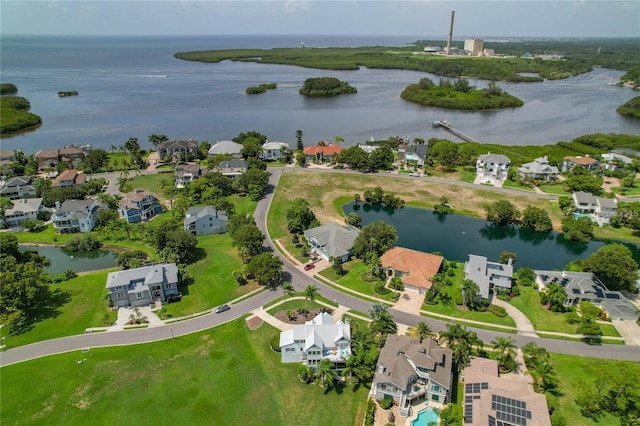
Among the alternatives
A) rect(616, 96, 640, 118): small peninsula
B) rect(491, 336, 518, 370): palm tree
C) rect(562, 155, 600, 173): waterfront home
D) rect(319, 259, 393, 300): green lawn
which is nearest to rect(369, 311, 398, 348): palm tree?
rect(319, 259, 393, 300): green lawn

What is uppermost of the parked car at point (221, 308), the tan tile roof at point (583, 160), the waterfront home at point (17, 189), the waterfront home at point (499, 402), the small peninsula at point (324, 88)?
the small peninsula at point (324, 88)

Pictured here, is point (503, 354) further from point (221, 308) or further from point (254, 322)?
point (221, 308)

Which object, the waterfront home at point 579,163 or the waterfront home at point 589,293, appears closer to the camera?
the waterfront home at point 589,293

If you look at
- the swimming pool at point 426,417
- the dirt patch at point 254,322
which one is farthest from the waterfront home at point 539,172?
the dirt patch at point 254,322

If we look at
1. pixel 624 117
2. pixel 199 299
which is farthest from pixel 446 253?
pixel 624 117

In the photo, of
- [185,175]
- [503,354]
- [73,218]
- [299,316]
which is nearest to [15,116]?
[185,175]

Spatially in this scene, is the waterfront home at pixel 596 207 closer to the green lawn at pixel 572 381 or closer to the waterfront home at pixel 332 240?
the green lawn at pixel 572 381
